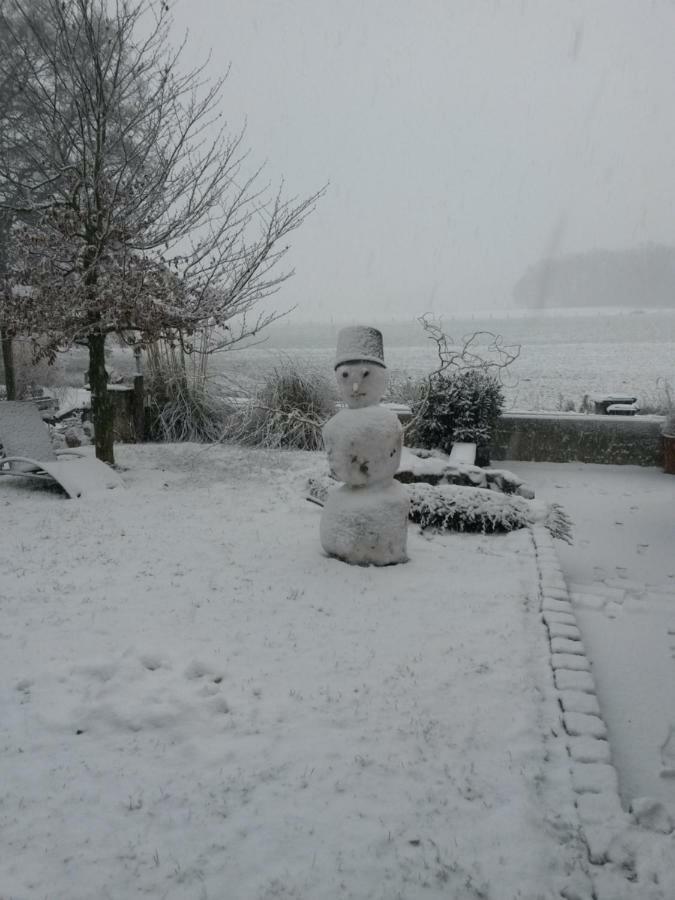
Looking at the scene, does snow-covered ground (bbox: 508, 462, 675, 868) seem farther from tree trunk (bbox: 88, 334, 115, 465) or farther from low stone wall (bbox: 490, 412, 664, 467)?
Answer: tree trunk (bbox: 88, 334, 115, 465)

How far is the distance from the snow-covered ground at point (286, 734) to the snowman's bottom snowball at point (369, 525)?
12 centimetres

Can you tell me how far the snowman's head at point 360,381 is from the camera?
13.9ft

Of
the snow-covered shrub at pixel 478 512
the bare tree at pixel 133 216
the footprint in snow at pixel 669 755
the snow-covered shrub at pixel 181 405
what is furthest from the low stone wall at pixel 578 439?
the footprint in snow at pixel 669 755

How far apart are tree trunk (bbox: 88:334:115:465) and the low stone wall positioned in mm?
5063

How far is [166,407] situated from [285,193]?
3555mm

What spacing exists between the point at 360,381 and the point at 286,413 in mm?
4623

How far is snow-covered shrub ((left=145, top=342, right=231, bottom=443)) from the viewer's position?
367 inches

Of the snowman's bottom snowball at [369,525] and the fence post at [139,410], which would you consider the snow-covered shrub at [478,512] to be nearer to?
the snowman's bottom snowball at [369,525]

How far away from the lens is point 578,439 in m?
8.49

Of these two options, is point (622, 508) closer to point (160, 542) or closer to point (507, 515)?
point (507, 515)

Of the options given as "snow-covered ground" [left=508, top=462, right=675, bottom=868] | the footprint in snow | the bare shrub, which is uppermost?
the bare shrub

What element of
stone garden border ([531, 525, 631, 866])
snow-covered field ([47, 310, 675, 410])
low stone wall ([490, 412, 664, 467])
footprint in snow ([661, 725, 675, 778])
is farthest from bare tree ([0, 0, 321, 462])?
footprint in snow ([661, 725, 675, 778])

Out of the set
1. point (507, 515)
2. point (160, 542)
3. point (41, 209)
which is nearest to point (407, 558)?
point (507, 515)

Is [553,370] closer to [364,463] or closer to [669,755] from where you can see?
[364,463]
